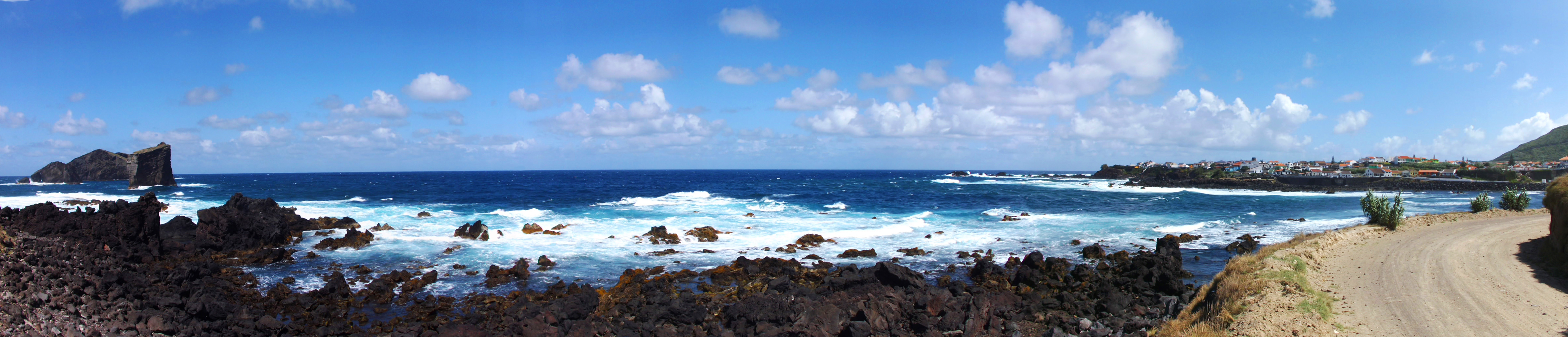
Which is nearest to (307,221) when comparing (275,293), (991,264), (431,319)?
(275,293)

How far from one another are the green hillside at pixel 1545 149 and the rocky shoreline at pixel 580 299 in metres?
211

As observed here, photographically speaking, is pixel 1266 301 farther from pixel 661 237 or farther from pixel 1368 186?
pixel 1368 186

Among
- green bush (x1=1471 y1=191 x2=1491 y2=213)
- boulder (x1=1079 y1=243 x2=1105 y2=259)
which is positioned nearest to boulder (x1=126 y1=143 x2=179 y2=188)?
boulder (x1=1079 y1=243 x2=1105 y2=259)

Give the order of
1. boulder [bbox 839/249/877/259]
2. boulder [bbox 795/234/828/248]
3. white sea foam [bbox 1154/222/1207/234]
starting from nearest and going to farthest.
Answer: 1. boulder [bbox 839/249/877/259]
2. boulder [bbox 795/234/828/248]
3. white sea foam [bbox 1154/222/1207/234]

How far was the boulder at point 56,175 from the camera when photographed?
9538cm

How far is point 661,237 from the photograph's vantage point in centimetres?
2769

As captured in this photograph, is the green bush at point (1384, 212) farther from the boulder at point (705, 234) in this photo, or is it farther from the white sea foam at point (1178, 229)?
the boulder at point (705, 234)

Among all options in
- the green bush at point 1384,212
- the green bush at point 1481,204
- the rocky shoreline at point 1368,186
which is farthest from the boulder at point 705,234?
the rocky shoreline at point 1368,186

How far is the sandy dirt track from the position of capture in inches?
428

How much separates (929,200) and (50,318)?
159 ft

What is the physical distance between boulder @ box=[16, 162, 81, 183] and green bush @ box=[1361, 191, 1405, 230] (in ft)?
471

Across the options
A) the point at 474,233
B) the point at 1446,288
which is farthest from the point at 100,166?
the point at 1446,288

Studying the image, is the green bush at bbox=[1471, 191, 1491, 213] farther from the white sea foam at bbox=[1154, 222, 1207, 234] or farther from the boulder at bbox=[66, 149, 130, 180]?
the boulder at bbox=[66, 149, 130, 180]

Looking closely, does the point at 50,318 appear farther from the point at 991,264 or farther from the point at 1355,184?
the point at 1355,184
